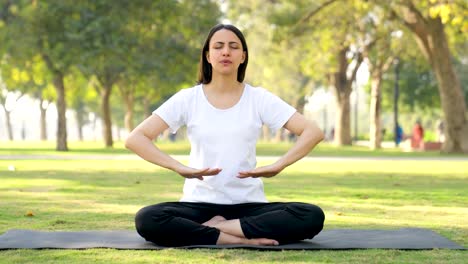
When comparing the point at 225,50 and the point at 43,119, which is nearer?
the point at 225,50

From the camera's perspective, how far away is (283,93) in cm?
8000

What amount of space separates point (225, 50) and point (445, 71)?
27.4 meters

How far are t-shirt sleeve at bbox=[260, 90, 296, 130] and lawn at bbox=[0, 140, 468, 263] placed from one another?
1095mm

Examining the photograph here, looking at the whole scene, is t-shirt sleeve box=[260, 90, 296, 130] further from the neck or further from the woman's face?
the woman's face

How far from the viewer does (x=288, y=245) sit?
7.06 meters

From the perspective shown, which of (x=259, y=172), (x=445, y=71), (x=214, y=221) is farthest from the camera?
(x=445, y=71)

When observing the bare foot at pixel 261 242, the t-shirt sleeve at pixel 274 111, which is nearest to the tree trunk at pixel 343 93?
the t-shirt sleeve at pixel 274 111

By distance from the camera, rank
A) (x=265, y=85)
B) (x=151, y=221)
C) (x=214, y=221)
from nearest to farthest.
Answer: (x=151, y=221), (x=214, y=221), (x=265, y=85)

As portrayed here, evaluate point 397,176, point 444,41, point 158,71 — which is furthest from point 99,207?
point 158,71

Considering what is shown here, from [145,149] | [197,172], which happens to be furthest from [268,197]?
[197,172]

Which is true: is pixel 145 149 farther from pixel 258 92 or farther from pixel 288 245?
pixel 288 245

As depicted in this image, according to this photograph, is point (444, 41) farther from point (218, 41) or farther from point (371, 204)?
point (218, 41)

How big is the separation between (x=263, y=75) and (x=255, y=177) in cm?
7421

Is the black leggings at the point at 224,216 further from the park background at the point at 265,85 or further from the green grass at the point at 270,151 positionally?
the green grass at the point at 270,151
